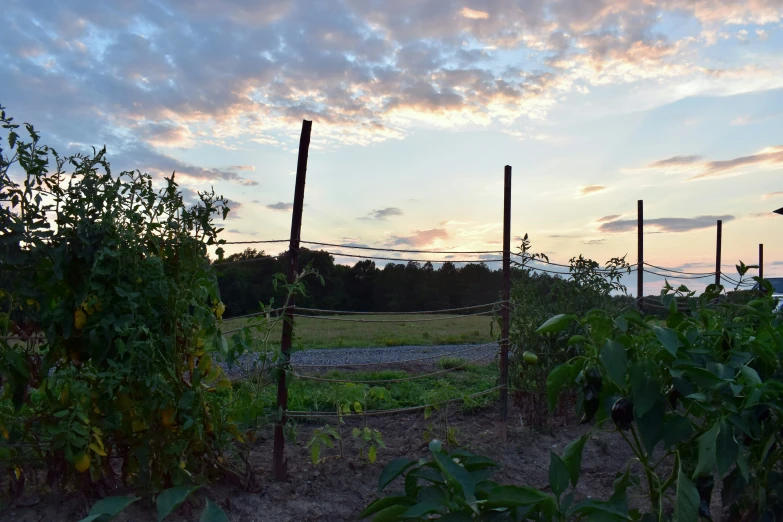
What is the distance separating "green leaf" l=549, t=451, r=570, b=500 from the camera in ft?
5.26

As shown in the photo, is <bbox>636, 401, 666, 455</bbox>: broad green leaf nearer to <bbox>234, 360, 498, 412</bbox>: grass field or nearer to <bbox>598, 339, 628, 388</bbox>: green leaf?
<bbox>598, 339, 628, 388</bbox>: green leaf

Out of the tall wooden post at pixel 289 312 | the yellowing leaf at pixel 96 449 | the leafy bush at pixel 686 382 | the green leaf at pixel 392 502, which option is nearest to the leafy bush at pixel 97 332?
the yellowing leaf at pixel 96 449

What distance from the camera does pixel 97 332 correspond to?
2.66 m

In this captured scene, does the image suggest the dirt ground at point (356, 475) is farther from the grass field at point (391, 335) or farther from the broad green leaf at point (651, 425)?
the grass field at point (391, 335)

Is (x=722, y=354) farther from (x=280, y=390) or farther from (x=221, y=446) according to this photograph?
(x=280, y=390)

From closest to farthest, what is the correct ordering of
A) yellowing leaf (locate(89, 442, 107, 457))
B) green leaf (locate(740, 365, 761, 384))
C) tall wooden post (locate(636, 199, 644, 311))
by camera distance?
green leaf (locate(740, 365, 761, 384))
yellowing leaf (locate(89, 442, 107, 457))
tall wooden post (locate(636, 199, 644, 311))

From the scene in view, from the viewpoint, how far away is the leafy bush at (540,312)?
4879 millimetres

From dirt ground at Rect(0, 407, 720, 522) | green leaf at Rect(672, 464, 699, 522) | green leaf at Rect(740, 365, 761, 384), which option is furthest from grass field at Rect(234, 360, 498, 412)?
green leaf at Rect(740, 365, 761, 384)

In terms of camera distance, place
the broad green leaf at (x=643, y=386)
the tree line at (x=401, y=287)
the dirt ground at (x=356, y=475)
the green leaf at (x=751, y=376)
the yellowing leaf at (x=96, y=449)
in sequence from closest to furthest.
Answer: the green leaf at (x=751, y=376), the broad green leaf at (x=643, y=386), the yellowing leaf at (x=96, y=449), the dirt ground at (x=356, y=475), the tree line at (x=401, y=287)

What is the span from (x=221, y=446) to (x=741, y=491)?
2.17 metres

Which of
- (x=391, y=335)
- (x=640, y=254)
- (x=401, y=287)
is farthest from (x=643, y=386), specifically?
(x=391, y=335)

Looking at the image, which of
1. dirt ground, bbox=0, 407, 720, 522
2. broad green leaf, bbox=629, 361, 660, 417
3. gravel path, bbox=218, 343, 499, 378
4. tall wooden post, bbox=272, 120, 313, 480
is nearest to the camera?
broad green leaf, bbox=629, 361, 660, 417

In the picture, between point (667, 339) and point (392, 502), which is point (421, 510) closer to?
point (392, 502)

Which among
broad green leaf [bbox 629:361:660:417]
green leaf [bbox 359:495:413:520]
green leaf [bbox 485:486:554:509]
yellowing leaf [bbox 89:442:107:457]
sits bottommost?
yellowing leaf [bbox 89:442:107:457]
